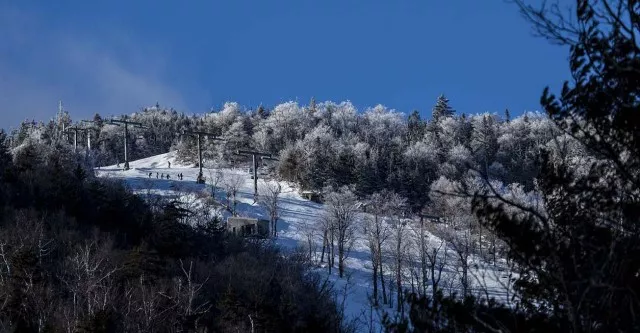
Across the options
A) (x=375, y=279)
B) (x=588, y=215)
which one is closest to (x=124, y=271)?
(x=375, y=279)

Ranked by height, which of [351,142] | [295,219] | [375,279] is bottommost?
[375,279]

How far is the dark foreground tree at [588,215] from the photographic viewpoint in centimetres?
447

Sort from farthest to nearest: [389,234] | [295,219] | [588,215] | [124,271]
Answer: [295,219] < [389,234] < [124,271] < [588,215]

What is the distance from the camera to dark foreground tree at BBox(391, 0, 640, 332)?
447 centimetres

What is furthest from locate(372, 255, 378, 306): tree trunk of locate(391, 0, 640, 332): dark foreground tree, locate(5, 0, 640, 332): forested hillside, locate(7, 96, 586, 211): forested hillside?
locate(391, 0, 640, 332): dark foreground tree

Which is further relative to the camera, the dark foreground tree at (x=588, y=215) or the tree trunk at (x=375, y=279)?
the tree trunk at (x=375, y=279)

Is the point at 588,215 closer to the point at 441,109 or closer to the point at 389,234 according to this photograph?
the point at 389,234

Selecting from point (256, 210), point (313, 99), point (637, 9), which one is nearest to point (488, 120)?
point (313, 99)

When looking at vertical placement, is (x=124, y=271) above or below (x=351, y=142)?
below

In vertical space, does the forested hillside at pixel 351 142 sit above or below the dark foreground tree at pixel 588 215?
above

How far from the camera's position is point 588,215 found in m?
5.79

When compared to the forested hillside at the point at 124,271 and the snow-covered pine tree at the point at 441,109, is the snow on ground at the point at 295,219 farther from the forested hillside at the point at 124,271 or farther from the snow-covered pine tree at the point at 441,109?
the snow-covered pine tree at the point at 441,109

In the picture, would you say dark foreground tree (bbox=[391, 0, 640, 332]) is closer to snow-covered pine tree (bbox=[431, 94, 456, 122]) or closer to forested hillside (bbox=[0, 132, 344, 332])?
forested hillside (bbox=[0, 132, 344, 332])

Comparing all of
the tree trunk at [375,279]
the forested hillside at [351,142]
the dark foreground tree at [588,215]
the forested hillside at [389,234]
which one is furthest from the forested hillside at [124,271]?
the forested hillside at [351,142]
